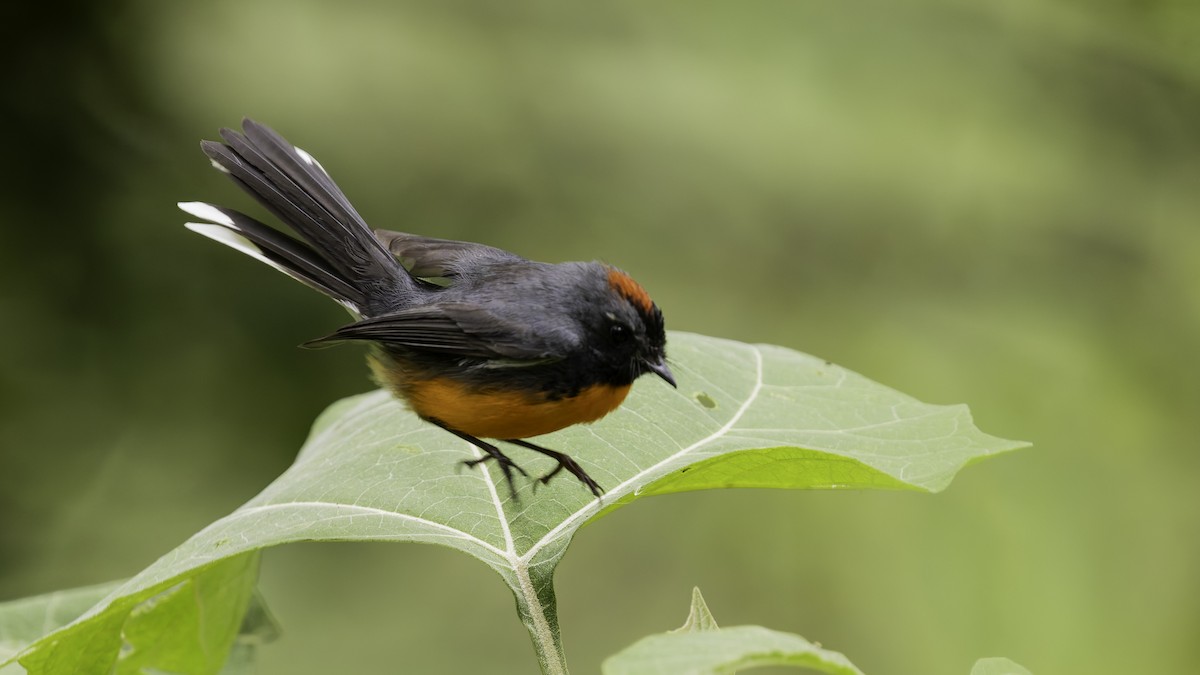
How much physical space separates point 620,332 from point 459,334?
35cm

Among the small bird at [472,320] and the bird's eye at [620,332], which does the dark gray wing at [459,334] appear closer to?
the small bird at [472,320]

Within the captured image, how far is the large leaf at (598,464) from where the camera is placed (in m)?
1.95

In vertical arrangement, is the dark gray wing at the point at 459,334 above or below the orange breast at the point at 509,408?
above

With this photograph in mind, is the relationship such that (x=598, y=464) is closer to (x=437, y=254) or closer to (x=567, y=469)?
(x=567, y=469)

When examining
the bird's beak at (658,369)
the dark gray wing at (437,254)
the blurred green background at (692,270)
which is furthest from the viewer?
the blurred green background at (692,270)

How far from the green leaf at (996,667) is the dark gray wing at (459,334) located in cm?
101

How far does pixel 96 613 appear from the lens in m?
1.84

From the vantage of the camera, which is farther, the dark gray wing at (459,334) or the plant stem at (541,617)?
the dark gray wing at (459,334)

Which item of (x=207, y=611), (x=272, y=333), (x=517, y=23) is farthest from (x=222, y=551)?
(x=517, y=23)

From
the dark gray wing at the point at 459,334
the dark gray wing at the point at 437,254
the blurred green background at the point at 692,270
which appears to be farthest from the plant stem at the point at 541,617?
the blurred green background at the point at 692,270

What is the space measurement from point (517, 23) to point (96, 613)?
21.5 ft

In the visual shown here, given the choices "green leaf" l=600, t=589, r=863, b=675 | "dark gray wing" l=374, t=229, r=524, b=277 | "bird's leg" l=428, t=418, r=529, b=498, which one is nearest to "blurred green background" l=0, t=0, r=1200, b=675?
"dark gray wing" l=374, t=229, r=524, b=277

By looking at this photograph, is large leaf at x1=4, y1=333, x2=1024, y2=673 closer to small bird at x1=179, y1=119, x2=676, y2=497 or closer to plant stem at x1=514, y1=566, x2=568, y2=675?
plant stem at x1=514, y1=566, x2=568, y2=675

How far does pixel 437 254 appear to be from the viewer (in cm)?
274
